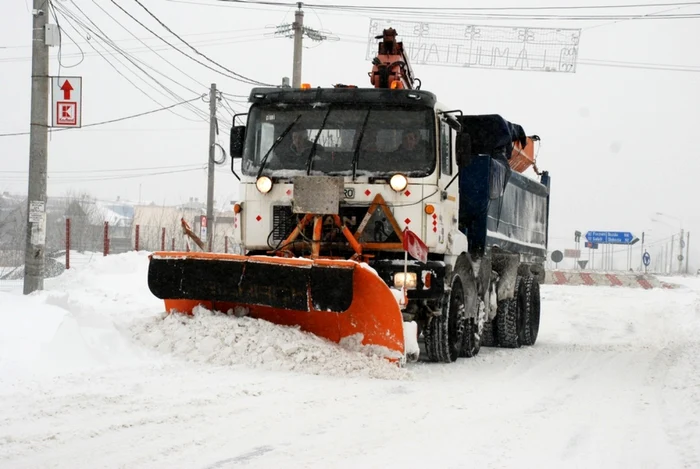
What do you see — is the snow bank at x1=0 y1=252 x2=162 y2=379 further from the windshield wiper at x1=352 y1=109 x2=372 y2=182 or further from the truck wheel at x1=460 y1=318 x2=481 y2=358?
the truck wheel at x1=460 y1=318 x2=481 y2=358

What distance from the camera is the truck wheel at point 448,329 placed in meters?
10.1

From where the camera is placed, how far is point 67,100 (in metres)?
13.7

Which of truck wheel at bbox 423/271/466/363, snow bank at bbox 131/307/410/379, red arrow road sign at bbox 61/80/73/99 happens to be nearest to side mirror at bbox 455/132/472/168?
truck wheel at bbox 423/271/466/363

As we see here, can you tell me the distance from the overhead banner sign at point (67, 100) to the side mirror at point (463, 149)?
6506 mm

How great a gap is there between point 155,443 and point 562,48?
25617mm

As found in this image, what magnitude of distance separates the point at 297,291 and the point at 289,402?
182cm

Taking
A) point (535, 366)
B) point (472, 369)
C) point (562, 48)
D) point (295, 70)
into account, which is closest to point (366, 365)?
point (472, 369)

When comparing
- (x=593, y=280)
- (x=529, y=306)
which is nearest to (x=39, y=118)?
(x=529, y=306)

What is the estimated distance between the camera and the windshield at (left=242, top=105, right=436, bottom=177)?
9484mm

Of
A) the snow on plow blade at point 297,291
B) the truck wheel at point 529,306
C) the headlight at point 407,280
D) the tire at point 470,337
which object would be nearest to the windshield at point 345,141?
the headlight at point 407,280

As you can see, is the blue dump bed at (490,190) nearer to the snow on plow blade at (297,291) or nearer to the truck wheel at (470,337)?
the truck wheel at (470,337)

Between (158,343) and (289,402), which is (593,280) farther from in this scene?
(289,402)

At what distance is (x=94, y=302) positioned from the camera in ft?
45.6

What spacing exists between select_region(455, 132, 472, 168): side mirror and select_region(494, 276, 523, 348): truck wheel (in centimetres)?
450
